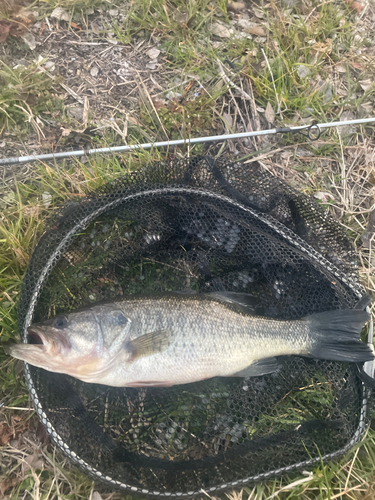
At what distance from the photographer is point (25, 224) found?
2955mm

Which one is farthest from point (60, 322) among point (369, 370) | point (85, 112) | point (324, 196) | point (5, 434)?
point (324, 196)

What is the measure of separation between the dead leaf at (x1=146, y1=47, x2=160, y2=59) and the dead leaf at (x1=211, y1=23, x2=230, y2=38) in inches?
26.3

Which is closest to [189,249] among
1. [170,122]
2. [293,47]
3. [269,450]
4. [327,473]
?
[170,122]

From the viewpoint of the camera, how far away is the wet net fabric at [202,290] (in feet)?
7.60

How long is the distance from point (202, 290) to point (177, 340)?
638 mm

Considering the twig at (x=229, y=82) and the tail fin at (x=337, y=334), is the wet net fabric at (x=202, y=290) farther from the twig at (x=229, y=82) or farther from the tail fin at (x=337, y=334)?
the twig at (x=229, y=82)

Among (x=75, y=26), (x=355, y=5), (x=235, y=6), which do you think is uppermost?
(x=355, y=5)

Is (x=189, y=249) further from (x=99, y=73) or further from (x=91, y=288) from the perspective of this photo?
(x=99, y=73)

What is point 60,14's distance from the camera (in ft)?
11.5

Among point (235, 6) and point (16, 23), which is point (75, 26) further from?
point (235, 6)

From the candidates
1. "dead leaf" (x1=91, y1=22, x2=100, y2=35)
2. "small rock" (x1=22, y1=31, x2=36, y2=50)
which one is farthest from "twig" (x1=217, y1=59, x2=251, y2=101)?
"small rock" (x1=22, y1=31, x2=36, y2=50)

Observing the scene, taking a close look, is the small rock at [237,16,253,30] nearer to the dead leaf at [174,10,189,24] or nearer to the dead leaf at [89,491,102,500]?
the dead leaf at [174,10,189,24]

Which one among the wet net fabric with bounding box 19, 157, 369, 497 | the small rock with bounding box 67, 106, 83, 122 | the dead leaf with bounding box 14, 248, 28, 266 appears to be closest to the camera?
the wet net fabric with bounding box 19, 157, 369, 497

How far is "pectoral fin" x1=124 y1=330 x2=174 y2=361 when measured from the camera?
2.16m
